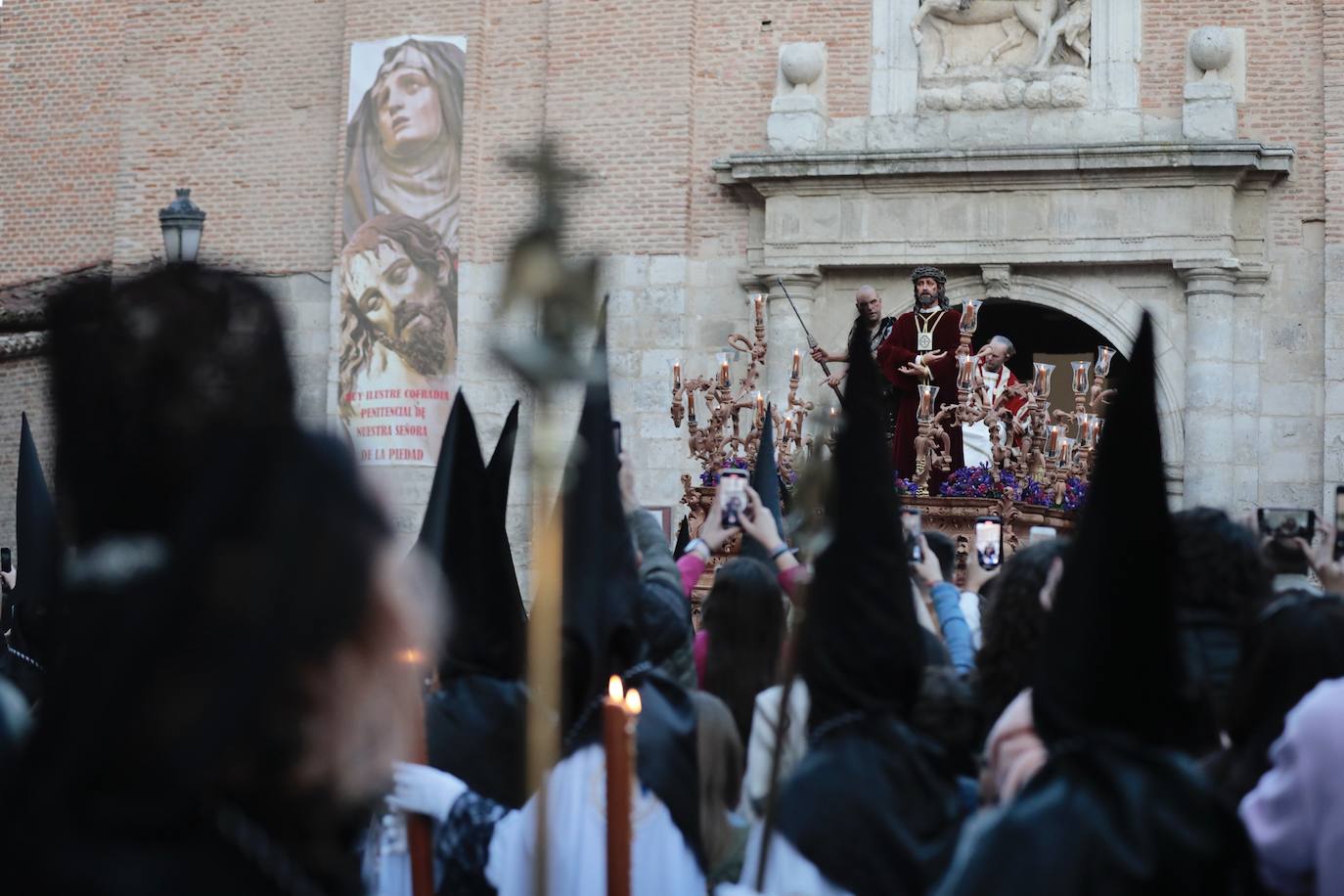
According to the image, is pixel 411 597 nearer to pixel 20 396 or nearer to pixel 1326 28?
pixel 1326 28

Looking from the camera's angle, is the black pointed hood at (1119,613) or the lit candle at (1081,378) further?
the lit candle at (1081,378)

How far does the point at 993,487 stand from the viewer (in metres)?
11.4

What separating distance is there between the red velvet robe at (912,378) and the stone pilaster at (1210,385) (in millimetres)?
4171

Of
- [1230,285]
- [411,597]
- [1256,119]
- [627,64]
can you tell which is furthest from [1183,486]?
[411,597]

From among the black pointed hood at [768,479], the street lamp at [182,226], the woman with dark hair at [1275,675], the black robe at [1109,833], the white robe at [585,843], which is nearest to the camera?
the black robe at [1109,833]

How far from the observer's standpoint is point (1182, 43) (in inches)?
630

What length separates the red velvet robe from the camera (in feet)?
38.9

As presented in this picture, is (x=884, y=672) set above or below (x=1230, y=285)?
below

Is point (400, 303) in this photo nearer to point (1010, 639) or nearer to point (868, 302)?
point (868, 302)

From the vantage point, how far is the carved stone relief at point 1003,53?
16094 millimetres

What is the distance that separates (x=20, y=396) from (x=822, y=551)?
59.3 feet

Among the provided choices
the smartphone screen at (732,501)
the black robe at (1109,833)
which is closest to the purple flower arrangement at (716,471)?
the smartphone screen at (732,501)

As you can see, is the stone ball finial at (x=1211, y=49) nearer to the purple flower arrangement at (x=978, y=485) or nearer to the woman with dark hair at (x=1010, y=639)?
the purple flower arrangement at (x=978, y=485)

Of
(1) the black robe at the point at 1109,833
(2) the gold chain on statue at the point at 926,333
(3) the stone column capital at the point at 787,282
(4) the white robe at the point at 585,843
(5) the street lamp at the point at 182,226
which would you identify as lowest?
(4) the white robe at the point at 585,843
